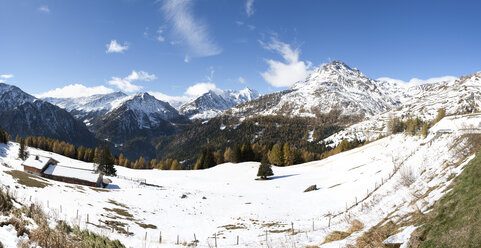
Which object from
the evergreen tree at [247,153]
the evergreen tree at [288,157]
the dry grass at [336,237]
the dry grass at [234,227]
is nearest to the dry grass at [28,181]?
the dry grass at [234,227]

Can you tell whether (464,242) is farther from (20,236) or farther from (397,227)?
(20,236)

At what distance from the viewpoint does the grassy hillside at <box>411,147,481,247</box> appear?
8.90 m

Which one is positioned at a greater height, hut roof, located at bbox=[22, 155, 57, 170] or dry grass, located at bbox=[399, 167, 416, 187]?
dry grass, located at bbox=[399, 167, 416, 187]

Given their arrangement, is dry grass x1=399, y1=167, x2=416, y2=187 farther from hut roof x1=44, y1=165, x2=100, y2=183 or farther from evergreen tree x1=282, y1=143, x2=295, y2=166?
evergreen tree x1=282, y1=143, x2=295, y2=166

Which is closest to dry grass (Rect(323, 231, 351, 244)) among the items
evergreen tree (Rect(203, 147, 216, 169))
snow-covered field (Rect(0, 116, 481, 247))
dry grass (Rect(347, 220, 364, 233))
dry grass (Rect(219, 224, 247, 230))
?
snow-covered field (Rect(0, 116, 481, 247))

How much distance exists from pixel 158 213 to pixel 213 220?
372 inches

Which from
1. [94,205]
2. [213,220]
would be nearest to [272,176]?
[213,220]

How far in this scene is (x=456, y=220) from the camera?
33.0 ft

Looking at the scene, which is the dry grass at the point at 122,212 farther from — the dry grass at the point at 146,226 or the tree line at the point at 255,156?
the tree line at the point at 255,156

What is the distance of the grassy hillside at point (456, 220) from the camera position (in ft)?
29.2

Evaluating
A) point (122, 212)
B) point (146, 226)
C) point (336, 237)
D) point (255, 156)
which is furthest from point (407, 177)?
point (255, 156)

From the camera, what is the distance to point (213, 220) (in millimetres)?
35469

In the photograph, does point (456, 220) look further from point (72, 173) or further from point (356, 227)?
point (72, 173)

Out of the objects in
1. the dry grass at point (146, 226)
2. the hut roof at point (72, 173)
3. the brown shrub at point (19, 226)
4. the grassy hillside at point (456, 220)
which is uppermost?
the grassy hillside at point (456, 220)
